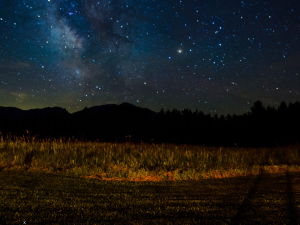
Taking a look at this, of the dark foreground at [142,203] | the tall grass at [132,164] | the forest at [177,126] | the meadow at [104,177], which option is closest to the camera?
the dark foreground at [142,203]

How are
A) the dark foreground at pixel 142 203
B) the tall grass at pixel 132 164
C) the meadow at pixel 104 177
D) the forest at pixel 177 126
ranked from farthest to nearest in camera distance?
the forest at pixel 177 126
the tall grass at pixel 132 164
the meadow at pixel 104 177
the dark foreground at pixel 142 203

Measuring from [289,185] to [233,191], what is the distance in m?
1.61

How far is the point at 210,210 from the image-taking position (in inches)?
125

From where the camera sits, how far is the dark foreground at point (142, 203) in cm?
281

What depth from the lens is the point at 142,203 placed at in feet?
11.6

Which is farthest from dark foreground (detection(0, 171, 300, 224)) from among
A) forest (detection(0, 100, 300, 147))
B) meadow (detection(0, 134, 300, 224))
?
forest (detection(0, 100, 300, 147))

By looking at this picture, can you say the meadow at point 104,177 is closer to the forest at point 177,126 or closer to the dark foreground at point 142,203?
the dark foreground at point 142,203

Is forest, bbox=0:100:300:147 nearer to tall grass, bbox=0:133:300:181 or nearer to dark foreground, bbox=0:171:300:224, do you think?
tall grass, bbox=0:133:300:181

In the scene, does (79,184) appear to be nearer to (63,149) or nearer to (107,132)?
(63,149)

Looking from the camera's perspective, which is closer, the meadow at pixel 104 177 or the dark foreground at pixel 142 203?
the dark foreground at pixel 142 203

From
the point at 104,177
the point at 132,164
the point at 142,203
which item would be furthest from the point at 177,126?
the point at 142,203

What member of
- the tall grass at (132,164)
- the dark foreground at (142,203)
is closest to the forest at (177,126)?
the tall grass at (132,164)

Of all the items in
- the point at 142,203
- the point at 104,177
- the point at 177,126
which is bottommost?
the point at 104,177

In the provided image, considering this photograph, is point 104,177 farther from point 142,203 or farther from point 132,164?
point 142,203
